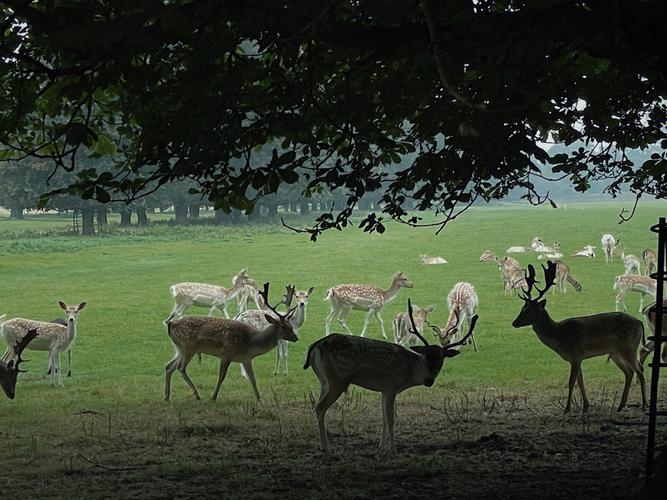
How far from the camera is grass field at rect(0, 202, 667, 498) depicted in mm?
6180

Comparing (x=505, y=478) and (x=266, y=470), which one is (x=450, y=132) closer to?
(x=505, y=478)

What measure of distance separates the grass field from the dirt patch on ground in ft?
0.09

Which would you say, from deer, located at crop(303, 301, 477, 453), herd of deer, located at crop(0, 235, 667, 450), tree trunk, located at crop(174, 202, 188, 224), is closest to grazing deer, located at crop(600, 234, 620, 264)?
herd of deer, located at crop(0, 235, 667, 450)

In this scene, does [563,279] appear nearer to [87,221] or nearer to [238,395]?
[238,395]

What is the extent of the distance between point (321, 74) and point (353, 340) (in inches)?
89.4

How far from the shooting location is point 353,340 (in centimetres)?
686

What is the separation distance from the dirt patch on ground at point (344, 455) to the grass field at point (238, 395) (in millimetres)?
27

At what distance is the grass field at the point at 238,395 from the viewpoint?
243 inches

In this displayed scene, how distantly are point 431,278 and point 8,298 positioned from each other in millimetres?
10752

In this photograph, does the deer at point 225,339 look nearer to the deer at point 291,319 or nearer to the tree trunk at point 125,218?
the deer at point 291,319

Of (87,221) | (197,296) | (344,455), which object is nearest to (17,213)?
(87,221)

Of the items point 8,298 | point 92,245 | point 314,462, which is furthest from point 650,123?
point 92,245

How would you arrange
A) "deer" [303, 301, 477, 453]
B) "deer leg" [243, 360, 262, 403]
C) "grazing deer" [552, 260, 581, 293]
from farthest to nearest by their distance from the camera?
"grazing deer" [552, 260, 581, 293]
"deer leg" [243, 360, 262, 403]
"deer" [303, 301, 477, 453]

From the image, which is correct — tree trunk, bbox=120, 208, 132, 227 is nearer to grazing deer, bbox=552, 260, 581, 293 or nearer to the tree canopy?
grazing deer, bbox=552, 260, 581, 293
